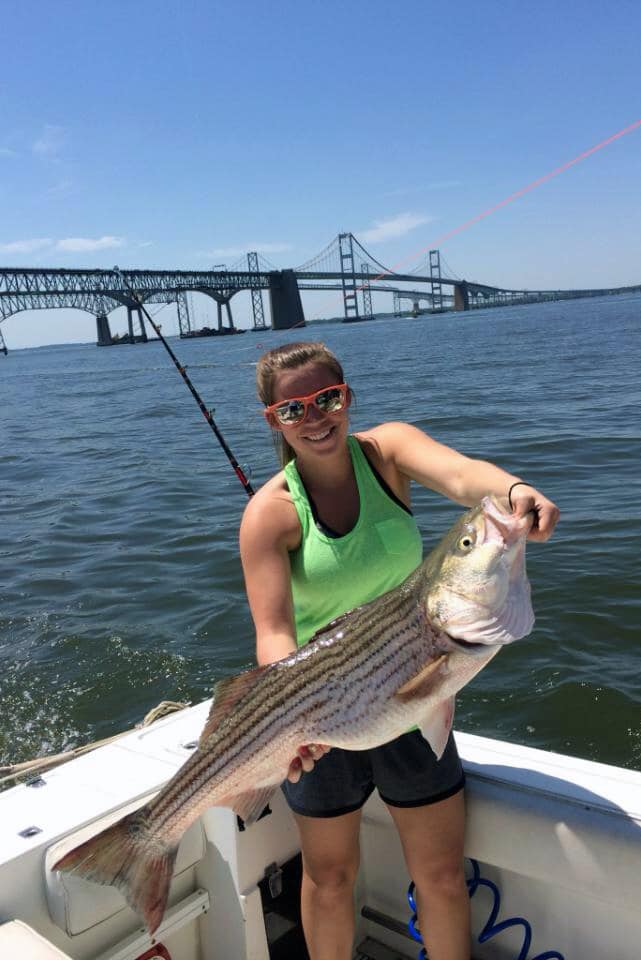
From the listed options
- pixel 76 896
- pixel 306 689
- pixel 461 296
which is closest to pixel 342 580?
pixel 306 689

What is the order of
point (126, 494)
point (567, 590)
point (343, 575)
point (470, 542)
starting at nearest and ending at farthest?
1. point (470, 542)
2. point (343, 575)
3. point (567, 590)
4. point (126, 494)

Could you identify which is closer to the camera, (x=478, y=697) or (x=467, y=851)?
(x=467, y=851)

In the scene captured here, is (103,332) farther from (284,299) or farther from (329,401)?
(329,401)

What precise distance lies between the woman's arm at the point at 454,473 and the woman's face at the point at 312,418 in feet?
0.69

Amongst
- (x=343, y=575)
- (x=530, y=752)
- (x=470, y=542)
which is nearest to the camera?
(x=470, y=542)

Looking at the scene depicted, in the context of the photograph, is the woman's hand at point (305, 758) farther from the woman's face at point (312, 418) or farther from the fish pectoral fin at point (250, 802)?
the woman's face at point (312, 418)

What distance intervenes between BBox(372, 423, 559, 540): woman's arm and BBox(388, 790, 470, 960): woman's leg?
109cm

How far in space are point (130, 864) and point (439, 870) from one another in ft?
3.48

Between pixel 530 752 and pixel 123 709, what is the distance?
4816mm

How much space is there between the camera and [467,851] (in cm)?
296

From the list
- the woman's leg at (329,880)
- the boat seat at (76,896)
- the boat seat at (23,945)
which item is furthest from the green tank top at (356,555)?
the boat seat at (23,945)

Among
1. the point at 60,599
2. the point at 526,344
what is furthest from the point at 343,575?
the point at 526,344

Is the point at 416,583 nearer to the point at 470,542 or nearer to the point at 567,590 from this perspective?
the point at 470,542

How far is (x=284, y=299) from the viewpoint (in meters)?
111
